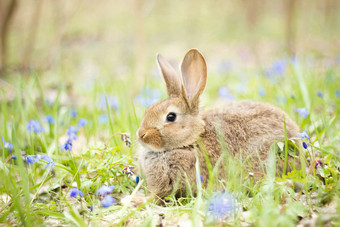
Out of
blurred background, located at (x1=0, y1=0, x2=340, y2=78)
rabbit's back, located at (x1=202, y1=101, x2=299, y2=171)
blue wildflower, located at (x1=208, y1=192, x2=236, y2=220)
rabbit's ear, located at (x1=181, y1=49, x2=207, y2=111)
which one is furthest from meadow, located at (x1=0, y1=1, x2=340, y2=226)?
blurred background, located at (x1=0, y1=0, x2=340, y2=78)

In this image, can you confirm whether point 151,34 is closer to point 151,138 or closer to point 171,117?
point 171,117

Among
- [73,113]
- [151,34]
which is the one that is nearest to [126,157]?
[73,113]

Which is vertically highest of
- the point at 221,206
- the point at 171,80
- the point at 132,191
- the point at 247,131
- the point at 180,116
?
the point at 171,80

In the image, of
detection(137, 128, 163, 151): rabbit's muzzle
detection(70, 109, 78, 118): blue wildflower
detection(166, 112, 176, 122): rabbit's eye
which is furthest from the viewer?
detection(70, 109, 78, 118): blue wildflower

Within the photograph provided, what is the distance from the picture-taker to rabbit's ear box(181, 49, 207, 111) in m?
3.35

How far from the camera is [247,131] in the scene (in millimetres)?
3285

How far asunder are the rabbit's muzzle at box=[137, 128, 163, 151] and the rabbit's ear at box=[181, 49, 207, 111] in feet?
1.72

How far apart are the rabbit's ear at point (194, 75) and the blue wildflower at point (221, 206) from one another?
4.05 ft

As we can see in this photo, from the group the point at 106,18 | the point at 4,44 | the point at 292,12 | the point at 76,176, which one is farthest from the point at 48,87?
the point at 106,18

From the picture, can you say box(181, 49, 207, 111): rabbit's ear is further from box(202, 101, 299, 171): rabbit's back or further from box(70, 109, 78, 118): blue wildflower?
box(70, 109, 78, 118): blue wildflower

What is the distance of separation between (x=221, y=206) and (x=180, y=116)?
133 centimetres

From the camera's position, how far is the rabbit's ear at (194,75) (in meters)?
3.35

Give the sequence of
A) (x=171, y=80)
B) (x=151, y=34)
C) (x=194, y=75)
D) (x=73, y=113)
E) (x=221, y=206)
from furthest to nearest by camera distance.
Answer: (x=151, y=34), (x=73, y=113), (x=171, y=80), (x=194, y=75), (x=221, y=206)

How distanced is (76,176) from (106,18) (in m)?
26.7
